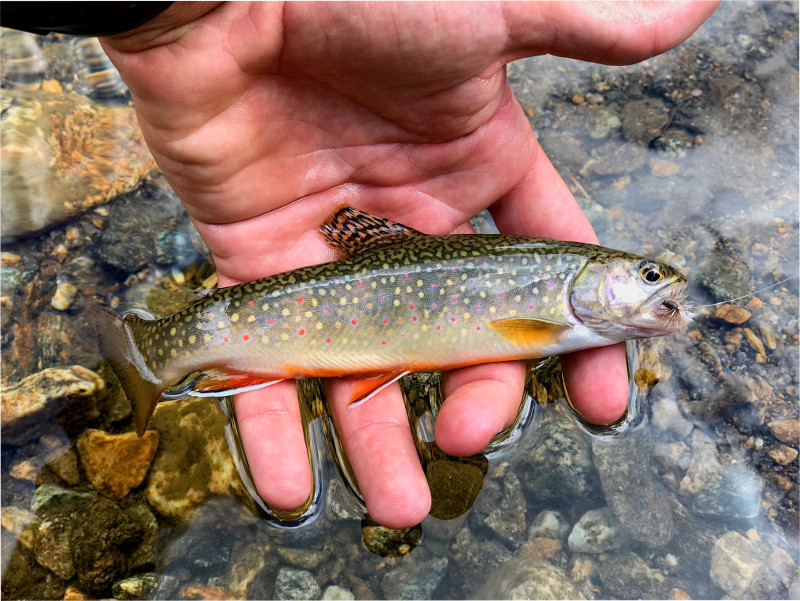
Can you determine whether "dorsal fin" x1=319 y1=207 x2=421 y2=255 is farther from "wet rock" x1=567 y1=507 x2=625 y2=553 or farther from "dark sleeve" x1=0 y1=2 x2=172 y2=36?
"wet rock" x1=567 y1=507 x2=625 y2=553

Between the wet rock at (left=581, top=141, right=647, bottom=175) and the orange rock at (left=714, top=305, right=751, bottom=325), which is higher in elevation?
the wet rock at (left=581, top=141, right=647, bottom=175)

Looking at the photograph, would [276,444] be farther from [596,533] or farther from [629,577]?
[629,577]

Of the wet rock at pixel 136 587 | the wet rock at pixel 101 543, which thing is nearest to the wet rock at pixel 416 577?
the wet rock at pixel 136 587

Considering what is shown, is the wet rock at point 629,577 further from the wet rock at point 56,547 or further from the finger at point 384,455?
the wet rock at point 56,547

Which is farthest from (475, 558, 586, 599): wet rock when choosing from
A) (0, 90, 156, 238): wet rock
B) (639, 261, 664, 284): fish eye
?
(0, 90, 156, 238): wet rock

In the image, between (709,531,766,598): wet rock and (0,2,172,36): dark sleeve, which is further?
(709,531,766,598): wet rock

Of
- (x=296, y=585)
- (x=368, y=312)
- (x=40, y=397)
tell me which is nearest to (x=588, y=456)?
(x=368, y=312)

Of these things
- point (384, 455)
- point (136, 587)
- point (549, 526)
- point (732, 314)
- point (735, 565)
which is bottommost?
point (735, 565)

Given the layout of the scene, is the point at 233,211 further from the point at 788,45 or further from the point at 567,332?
the point at 788,45
